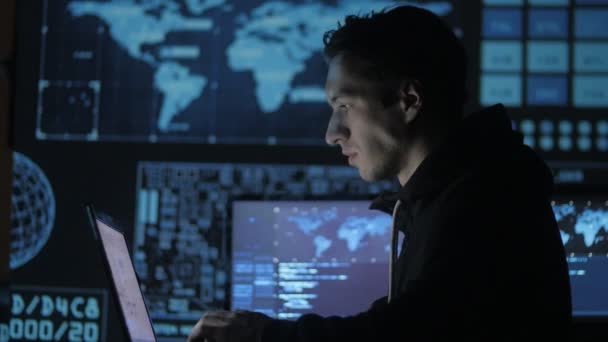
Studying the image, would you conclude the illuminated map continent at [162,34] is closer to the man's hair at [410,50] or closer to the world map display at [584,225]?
the world map display at [584,225]

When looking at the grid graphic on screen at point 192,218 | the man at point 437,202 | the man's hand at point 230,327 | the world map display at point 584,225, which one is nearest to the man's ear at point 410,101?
the man at point 437,202

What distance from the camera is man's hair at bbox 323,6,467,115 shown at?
48.3 inches

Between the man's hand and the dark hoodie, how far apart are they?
2 cm

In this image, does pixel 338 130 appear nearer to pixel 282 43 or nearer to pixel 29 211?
pixel 282 43

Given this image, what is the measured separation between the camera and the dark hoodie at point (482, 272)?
966mm

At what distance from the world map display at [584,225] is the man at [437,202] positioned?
2.05ft

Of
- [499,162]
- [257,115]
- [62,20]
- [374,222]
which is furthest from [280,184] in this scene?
[499,162]

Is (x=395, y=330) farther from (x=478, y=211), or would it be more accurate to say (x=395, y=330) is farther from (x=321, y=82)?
(x=321, y=82)

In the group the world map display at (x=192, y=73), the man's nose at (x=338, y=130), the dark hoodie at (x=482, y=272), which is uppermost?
the world map display at (x=192, y=73)

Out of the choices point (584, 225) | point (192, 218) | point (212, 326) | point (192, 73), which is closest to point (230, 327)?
point (212, 326)

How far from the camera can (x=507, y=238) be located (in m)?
1.00

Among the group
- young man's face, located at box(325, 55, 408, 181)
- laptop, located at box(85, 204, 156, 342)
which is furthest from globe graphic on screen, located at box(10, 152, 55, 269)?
young man's face, located at box(325, 55, 408, 181)

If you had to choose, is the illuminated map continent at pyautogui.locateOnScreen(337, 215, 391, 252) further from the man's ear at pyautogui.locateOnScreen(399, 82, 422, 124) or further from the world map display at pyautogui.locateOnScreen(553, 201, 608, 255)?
the man's ear at pyautogui.locateOnScreen(399, 82, 422, 124)

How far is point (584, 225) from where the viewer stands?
5.82ft
